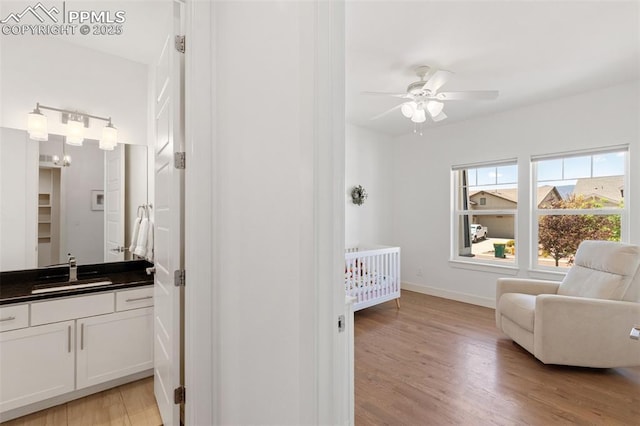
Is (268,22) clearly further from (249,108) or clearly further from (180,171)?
(180,171)

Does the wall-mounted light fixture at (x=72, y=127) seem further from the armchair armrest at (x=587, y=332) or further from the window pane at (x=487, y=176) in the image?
the window pane at (x=487, y=176)

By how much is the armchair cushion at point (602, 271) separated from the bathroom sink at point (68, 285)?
393cm

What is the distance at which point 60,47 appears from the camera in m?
2.29

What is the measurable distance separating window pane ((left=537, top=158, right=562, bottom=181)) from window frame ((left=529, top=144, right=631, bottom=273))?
5 cm

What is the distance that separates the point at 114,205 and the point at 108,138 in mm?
551

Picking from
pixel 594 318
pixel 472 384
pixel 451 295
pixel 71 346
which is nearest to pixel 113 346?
pixel 71 346

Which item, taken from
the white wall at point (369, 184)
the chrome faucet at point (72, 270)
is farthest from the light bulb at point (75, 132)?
the white wall at point (369, 184)

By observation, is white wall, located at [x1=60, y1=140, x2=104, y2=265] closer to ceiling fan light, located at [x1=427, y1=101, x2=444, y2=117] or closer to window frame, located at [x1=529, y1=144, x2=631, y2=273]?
A: ceiling fan light, located at [x1=427, y1=101, x2=444, y2=117]

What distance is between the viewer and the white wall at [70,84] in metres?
2.11

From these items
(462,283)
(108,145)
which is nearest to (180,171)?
(108,145)

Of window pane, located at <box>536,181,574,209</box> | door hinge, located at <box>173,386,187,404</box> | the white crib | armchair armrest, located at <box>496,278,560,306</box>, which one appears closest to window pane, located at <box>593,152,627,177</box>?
window pane, located at <box>536,181,574,209</box>

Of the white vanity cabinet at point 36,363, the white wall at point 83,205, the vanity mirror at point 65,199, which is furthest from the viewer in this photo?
the white wall at point 83,205

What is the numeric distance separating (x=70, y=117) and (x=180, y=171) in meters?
1.54

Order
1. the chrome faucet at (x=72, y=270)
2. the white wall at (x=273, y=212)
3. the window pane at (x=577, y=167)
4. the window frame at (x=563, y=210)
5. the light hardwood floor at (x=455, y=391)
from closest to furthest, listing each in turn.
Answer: the white wall at (x=273, y=212) → the light hardwood floor at (x=455, y=391) → the chrome faucet at (x=72, y=270) → the window frame at (x=563, y=210) → the window pane at (x=577, y=167)
